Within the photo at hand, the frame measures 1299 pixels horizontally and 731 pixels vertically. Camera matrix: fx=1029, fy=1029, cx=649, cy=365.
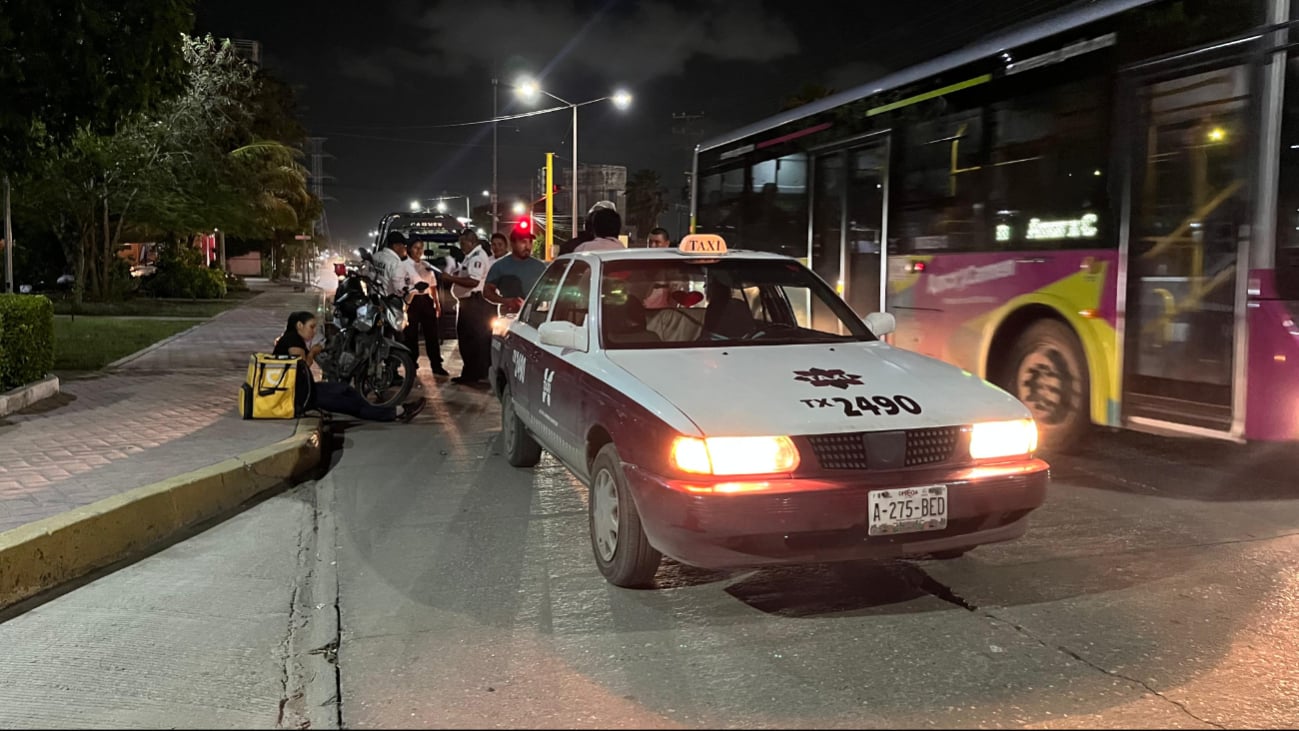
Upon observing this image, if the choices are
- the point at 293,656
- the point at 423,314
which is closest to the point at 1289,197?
the point at 293,656

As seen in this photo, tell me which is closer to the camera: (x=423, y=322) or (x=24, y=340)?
(x=24, y=340)

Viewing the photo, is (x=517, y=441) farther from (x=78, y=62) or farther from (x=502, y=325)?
(x=78, y=62)

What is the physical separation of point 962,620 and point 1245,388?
9.98 feet

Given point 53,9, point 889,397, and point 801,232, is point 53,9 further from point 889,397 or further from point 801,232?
point 889,397

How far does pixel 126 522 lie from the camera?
563 cm

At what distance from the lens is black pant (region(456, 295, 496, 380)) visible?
1213 centimetres

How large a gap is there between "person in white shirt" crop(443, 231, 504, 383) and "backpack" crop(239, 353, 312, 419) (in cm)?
321

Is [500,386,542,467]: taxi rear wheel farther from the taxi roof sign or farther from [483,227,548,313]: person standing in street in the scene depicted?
[483,227,548,313]: person standing in street

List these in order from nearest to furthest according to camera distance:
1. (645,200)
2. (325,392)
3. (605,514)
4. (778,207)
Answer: (605,514), (325,392), (778,207), (645,200)

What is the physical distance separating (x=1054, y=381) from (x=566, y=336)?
4.35 metres

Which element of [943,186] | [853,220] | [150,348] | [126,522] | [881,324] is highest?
[943,186]

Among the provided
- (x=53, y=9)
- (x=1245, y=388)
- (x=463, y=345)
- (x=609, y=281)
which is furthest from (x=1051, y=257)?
(x=53, y=9)

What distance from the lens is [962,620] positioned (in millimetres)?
4406

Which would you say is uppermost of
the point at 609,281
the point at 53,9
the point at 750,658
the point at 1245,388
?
the point at 53,9
